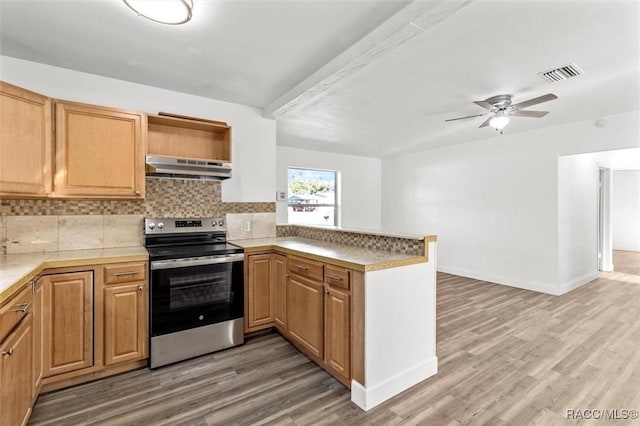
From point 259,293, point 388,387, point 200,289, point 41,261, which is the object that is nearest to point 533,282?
point 388,387

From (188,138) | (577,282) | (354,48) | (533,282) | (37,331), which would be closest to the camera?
(37,331)

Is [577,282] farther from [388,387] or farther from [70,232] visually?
[70,232]

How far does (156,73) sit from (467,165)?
5055mm

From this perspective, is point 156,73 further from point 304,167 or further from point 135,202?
point 304,167

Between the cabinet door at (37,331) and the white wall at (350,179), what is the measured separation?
154 inches

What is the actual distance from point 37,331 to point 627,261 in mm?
10126

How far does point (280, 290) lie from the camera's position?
295 cm

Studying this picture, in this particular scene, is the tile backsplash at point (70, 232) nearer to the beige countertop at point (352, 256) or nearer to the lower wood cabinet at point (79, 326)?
the lower wood cabinet at point (79, 326)

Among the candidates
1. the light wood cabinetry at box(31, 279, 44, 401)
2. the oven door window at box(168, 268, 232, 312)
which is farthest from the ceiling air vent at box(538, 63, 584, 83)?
the light wood cabinetry at box(31, 279, 44, 401)

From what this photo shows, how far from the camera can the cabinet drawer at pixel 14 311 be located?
1.40 metres

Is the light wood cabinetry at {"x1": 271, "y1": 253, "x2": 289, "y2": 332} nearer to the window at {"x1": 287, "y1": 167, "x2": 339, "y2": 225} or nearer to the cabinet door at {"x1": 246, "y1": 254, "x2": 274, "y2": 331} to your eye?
the cabinet door at {"x1": 246, "y1": 254, "x2": 274, "y2": 331}

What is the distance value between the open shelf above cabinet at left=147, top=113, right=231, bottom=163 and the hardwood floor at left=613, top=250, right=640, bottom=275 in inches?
302

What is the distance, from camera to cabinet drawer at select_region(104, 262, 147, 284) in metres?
2.25

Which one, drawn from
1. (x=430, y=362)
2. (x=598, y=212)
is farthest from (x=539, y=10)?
(x=598, y=212)
